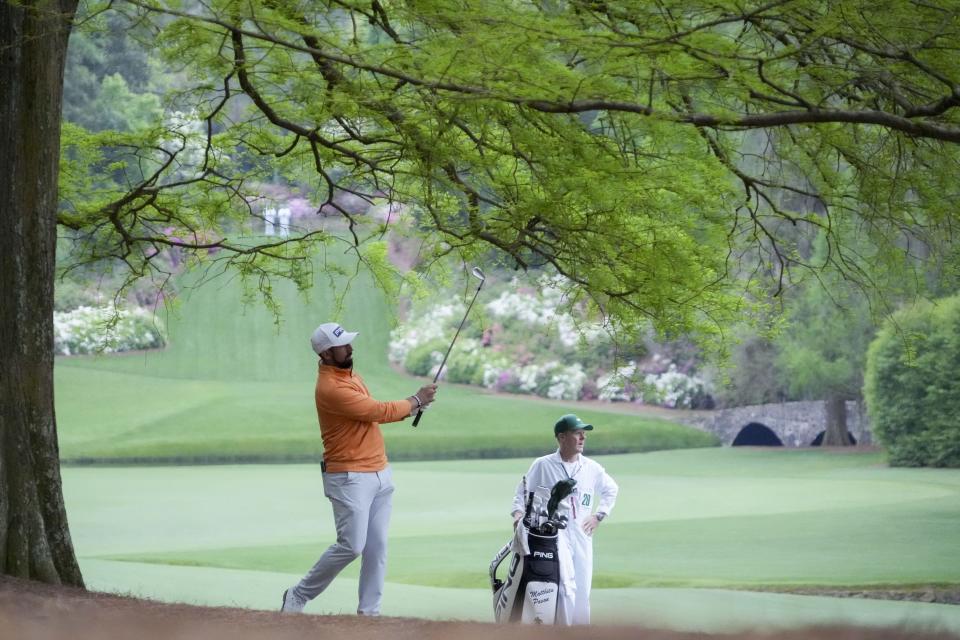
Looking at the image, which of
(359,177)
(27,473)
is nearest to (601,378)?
(359,177)

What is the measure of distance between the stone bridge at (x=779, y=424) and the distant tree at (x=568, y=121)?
56.7 ft

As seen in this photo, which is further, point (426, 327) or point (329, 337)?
point (426, 327)

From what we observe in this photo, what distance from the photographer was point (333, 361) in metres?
6.51

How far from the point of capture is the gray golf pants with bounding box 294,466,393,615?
6371mm

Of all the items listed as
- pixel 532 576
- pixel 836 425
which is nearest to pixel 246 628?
pixel 532 576

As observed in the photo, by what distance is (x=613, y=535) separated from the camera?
44.1 ft

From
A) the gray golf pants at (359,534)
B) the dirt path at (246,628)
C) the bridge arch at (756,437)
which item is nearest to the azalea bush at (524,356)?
the bridge arch at (756,437)

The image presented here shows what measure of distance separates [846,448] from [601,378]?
6.39m

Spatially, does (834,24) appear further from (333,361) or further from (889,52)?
(333,361)

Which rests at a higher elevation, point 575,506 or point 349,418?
point 349,418

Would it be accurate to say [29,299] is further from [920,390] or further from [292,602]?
[920,390]

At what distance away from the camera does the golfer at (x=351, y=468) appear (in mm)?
6379

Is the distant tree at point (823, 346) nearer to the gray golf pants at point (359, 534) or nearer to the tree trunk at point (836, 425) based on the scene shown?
the tree trunk at point (836, 425)

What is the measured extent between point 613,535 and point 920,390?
6736mm
